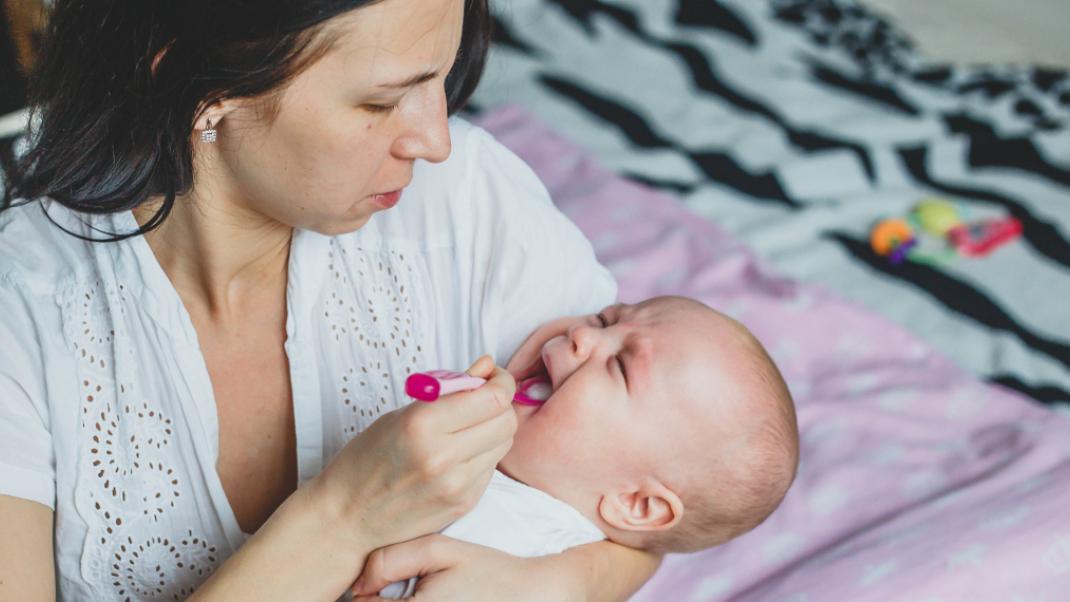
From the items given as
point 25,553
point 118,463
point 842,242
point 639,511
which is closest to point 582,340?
point 639,511

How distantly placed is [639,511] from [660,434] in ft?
0.32

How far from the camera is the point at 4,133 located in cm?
188

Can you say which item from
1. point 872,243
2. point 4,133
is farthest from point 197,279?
point 872,243

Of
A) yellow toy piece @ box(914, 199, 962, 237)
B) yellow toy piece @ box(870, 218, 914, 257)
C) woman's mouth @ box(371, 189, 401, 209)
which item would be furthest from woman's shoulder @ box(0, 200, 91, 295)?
yellow toy piece @ box(914, 199, 962, 237)

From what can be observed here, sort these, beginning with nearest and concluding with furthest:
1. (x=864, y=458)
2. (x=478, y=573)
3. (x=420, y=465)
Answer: (x=420, y=465)
(x=478, y=573)
(x=864, y=458)

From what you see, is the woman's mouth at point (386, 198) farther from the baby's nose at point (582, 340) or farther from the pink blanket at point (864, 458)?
the pink blanket at point (864, 458)

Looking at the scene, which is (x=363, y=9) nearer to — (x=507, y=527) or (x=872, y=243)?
(x=507, y=527)

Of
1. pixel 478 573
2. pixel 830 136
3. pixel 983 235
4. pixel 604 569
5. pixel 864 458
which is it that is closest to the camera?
pixel 478 573

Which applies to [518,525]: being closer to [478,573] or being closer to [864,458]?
[478,573]

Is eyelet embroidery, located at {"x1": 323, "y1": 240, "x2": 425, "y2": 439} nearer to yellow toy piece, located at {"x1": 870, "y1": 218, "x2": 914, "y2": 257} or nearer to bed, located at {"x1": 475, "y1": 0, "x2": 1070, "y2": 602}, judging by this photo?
bed, located at {"x1": 475, "y1": 0, "x2": 1070, "y2": 602}

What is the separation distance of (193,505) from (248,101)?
1.50ft

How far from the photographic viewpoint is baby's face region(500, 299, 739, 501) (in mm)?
1289

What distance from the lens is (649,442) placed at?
1290 millimetres

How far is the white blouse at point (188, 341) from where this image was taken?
1.19m
